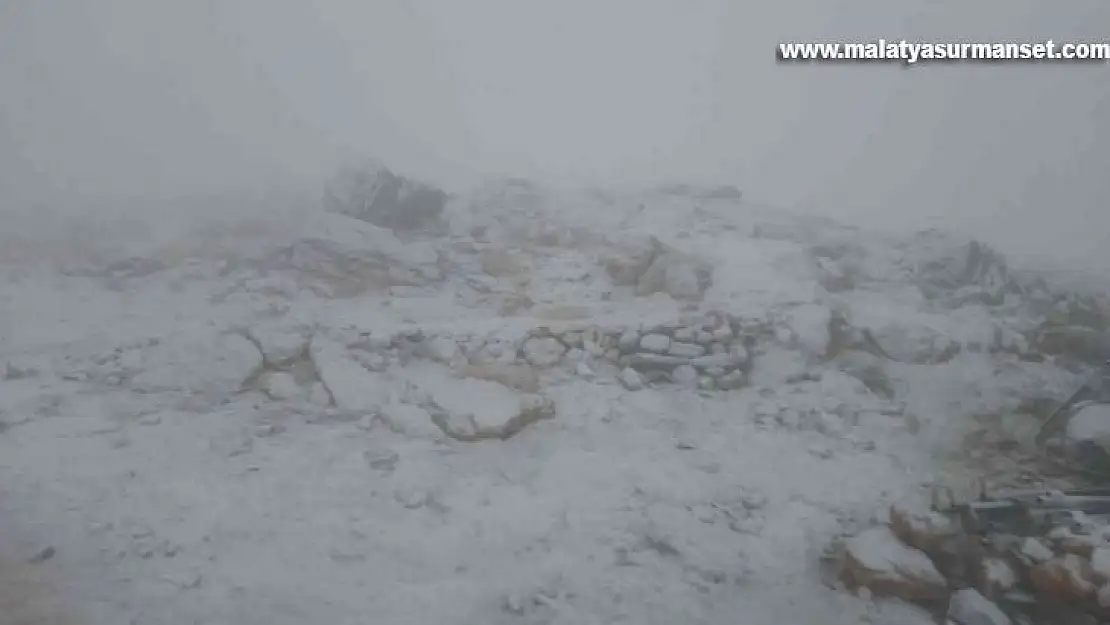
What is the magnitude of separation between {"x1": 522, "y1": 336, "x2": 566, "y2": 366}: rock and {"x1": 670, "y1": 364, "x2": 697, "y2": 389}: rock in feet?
1.81

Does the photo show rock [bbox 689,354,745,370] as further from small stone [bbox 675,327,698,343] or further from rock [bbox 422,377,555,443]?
rock [bbox 422,377,555,443]

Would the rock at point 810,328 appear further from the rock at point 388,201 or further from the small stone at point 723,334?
the rock at point 388,201

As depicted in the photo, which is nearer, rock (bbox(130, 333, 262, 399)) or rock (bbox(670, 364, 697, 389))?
rock (bbox(130, 333, 262, 399))

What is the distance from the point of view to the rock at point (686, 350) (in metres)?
3.48

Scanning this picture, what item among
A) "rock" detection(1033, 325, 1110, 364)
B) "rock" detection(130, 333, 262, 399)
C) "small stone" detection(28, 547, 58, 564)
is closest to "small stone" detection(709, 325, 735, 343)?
"rock" detection(1033, 325, 1110, 364)

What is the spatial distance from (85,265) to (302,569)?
277 centimetres

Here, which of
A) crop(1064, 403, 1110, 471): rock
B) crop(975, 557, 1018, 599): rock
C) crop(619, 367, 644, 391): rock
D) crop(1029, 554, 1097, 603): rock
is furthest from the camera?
crop(619, 367, 644, 391): rock

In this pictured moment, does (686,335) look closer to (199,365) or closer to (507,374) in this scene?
(507,374)

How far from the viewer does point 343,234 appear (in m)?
4.43

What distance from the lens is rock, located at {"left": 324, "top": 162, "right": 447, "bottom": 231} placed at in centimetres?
468

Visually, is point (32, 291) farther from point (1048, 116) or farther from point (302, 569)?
point (1048, 116)

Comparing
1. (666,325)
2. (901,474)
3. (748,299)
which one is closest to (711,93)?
(748,299)

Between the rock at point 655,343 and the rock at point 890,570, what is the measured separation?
49.5 inches

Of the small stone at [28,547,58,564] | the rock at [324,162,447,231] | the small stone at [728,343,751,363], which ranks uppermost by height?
the rock at [324,162,447,231]
